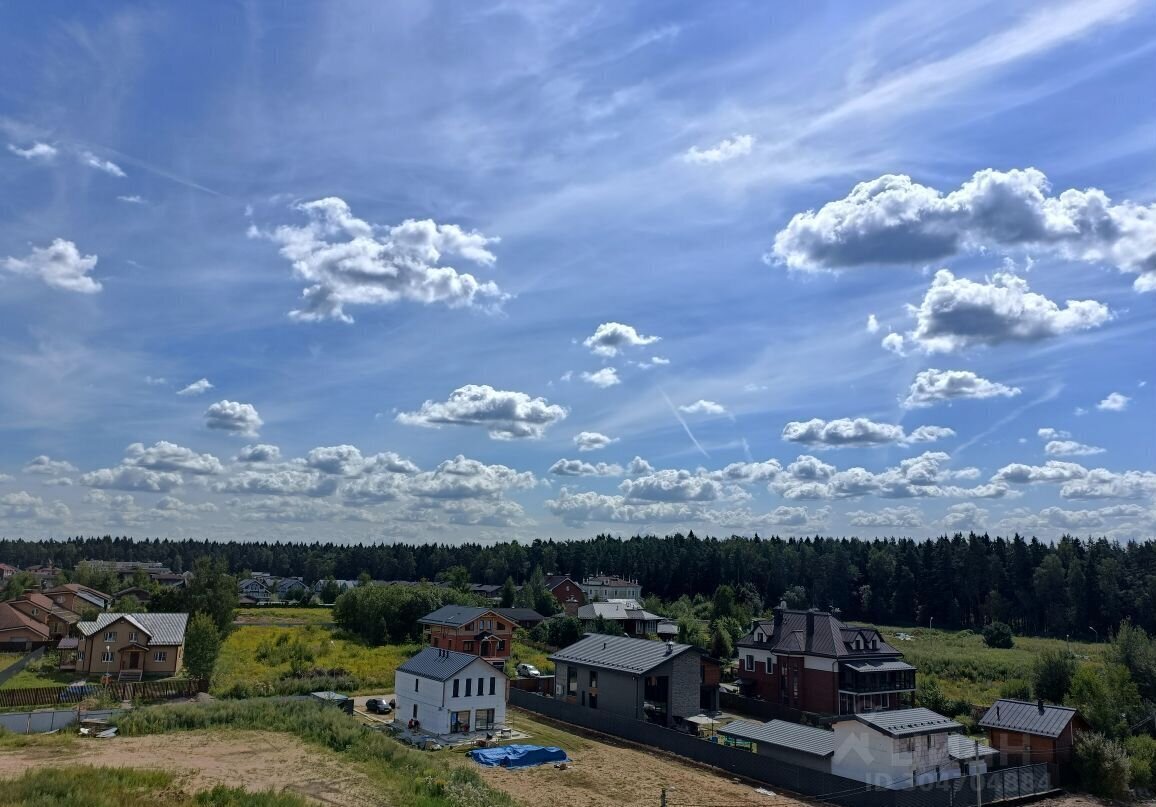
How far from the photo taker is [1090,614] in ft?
371

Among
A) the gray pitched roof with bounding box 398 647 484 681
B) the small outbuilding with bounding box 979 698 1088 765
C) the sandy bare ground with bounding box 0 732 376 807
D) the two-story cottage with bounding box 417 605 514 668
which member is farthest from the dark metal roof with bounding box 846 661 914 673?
the sandy bare ground with bounding box 0 732 376 807

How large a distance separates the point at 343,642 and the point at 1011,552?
106113 mm

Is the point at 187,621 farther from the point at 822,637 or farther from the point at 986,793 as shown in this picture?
the point at 986,793

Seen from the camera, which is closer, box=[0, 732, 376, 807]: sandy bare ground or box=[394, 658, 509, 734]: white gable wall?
box=[0, 732, 376, 807]: sandy bare ground

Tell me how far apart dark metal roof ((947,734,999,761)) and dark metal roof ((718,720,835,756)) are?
19.9 ft

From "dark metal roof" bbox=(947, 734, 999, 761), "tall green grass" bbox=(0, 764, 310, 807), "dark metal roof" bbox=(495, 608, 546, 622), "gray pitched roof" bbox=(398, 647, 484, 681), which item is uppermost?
"gray pitched roof" bbox=(398, 647, 484, 681)

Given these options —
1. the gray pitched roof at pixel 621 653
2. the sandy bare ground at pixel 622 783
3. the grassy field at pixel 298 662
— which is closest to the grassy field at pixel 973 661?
the gray pitched roof at pixel 621 653

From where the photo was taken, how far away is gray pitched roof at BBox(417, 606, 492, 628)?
69500 millimetres

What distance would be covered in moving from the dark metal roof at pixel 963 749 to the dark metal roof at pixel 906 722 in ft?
2.53

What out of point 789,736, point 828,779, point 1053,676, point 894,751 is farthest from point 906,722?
point 1053,676

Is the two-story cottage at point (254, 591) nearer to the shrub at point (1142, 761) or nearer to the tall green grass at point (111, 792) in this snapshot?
the tall green grass at point (111, 792)

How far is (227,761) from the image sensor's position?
117 feet

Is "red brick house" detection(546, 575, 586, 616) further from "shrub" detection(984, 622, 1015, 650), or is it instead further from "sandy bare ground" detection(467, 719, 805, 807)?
"sandy bare ground" detection(467, 719, 805, 807)

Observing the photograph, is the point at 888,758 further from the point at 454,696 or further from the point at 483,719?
the point at 454,696
